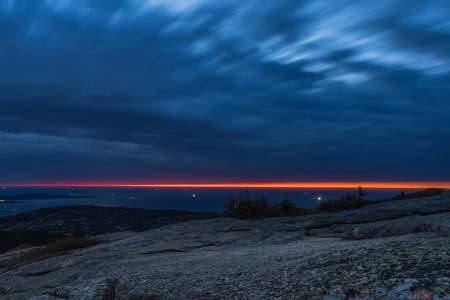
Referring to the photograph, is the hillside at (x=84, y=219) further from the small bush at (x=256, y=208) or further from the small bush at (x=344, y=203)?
the small bush at (x=344, y=203)

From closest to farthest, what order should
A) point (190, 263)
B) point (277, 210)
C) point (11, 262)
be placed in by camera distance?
point (190, 263) < point (11, 262) < point (277, 210)

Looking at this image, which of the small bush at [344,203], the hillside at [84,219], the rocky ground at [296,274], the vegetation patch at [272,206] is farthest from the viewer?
the hillside at [84,219]

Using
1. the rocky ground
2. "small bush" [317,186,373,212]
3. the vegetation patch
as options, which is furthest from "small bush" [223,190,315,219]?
the rocky ground

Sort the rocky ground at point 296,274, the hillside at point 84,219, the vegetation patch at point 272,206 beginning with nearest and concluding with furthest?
the rocky ground at point 296,274 < the vegetation patch at point 272,206 < the hillside at point 84,219

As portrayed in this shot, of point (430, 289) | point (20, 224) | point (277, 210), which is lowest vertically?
point (20, 224)

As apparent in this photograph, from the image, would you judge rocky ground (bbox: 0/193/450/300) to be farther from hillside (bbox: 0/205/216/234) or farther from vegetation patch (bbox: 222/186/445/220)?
hillside (bbox: 0/205/216/234)

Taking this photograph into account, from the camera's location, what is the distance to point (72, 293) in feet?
21.4

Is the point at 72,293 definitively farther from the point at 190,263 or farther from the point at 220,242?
the point at 220,242

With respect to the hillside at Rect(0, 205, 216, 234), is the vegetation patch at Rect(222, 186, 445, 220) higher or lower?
higher

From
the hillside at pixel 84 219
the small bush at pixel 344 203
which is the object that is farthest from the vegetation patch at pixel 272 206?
the hillside at pixel 84 219

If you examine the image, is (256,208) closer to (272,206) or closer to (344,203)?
(272,206)

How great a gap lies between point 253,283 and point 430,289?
2.55 m

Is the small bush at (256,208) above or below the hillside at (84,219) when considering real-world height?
above

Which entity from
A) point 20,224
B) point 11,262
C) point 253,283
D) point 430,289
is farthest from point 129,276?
point 20,224
